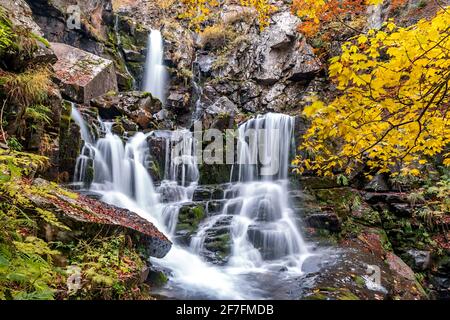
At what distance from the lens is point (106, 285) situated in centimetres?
363


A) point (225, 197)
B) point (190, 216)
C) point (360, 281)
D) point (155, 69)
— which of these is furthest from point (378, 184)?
point (155, 69)

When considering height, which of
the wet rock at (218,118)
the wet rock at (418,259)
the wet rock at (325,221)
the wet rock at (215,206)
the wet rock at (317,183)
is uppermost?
the wet rock at (218,118)

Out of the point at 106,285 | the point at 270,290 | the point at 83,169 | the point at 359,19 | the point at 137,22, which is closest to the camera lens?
the point at 106,285

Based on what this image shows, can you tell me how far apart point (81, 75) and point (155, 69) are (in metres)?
6.31

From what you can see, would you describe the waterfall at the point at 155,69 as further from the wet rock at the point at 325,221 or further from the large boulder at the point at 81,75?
the wet rock at the point at 325,221

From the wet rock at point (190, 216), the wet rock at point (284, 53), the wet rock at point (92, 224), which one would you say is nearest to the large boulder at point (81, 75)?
the wet rock at point (190, 216)

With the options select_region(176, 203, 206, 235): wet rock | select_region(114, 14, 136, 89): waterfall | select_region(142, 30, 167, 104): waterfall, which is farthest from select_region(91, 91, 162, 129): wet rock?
select_region(176, 203, 206, 235): wet rock

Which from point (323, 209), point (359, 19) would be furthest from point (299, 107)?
point (323, 209)

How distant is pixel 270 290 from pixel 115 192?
5.41 meters

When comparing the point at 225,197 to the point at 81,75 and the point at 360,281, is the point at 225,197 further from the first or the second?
the point at 81,75

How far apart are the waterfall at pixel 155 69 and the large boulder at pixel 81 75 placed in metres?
3.56

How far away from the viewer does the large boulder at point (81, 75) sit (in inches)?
435

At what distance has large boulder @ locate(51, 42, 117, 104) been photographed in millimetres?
11039
